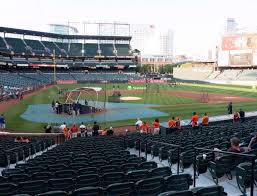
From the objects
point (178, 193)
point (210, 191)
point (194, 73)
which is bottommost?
point (210, 191)

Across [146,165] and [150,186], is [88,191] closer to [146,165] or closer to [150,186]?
[150,186]

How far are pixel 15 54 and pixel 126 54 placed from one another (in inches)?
1747

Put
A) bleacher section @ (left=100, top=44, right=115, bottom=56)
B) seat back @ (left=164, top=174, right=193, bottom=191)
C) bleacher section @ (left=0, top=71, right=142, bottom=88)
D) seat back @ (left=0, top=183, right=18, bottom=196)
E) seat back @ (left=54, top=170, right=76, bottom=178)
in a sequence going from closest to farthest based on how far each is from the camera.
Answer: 1. seat back @ (left=0, top=183, right=18, bottom=196)
2. seat back @ (left=164, top=174, right=193, bottom=191)
3. seat back @ (left=54, top=170, right=76, bottom=178)
4. bleacher section @ (left=0, top=71, right=142, bottom=88)
5. bleacher section @ (left=100, top=44, right=115, bottom=56)

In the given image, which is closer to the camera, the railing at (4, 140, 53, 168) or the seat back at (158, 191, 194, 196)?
the seat back at (158, 191, 194, 196)

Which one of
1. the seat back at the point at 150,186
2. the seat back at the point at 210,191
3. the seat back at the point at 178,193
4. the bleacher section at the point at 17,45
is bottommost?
the seat back at the point at 150,186

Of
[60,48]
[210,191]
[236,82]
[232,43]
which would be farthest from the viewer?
[60,48]

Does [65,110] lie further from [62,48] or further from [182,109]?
[62,48]

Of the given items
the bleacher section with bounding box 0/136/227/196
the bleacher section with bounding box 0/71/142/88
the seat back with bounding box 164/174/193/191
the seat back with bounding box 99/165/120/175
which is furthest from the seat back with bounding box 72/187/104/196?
the bleacher section with bounding box 0/71/142/88

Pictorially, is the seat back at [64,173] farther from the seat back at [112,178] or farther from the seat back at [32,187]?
the seat back at [32,187]

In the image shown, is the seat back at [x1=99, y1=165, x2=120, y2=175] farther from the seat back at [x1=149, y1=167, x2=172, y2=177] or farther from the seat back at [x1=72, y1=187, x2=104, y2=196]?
the seat back at [x1=72, y1=187, x2=104, y2=196]

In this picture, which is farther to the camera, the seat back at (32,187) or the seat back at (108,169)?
the seat back at (108,169)

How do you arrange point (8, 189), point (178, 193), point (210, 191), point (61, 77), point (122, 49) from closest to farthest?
point (178, 193) < point (210, 191) < point (8, 189) < point (61, 77) < point (122, 49)

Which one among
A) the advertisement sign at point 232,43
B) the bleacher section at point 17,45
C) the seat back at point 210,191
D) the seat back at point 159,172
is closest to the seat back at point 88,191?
the seat back at point 210,191

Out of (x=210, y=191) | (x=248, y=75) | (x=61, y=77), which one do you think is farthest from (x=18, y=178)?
(x=248, y=75)
